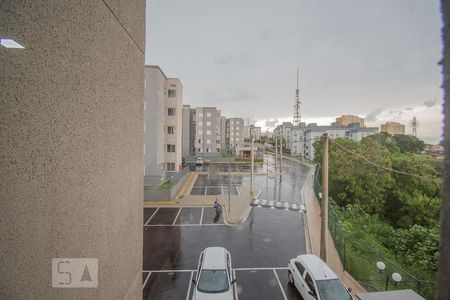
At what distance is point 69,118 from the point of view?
7.46 feet

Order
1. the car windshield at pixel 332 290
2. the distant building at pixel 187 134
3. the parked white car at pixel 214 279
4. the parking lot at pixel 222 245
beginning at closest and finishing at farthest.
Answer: the car windshield at pixel 332 290
the parked white car at pixel 214 279
the parking lot at pixel 222 245
the distant building at pixel 187 134

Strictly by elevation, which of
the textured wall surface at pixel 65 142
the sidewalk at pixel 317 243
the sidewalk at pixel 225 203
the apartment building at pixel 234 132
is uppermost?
the apartment building at pixel 234 132

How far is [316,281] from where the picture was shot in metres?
9.68

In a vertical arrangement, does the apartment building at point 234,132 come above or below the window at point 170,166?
above

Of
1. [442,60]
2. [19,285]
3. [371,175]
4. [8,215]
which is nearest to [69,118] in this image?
[8,215]

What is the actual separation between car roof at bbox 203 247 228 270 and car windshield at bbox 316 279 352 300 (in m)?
3.94

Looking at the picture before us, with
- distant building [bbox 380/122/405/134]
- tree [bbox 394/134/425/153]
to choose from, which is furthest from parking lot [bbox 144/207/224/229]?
distant building [bbox 380/122/405/134]

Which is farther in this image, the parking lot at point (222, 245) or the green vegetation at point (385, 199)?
the green vegetation at point (385, 199)

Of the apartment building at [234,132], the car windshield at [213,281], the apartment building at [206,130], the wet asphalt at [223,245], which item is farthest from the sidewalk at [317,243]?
the apartment building at [234,132]

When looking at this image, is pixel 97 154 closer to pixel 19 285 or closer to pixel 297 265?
pixel 19 285

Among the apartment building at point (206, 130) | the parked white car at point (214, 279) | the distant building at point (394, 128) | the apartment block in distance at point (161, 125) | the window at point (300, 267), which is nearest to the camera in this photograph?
the parked white car at point (214, 279)

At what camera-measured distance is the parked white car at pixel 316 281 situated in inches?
368

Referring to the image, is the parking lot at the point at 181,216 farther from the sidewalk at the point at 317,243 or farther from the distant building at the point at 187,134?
the distant building at the point at 187,134

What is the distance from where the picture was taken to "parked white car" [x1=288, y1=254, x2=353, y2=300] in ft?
30.6
